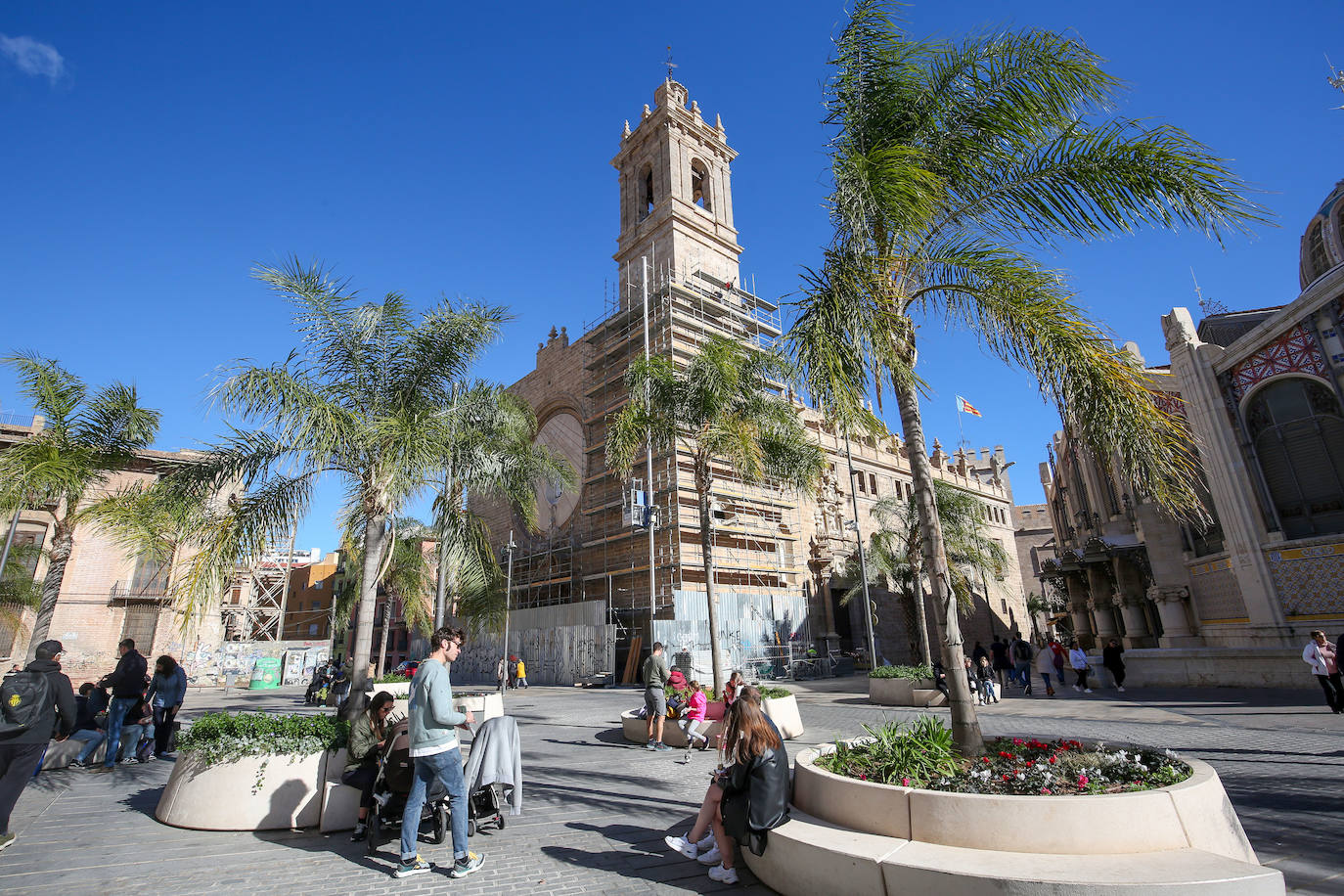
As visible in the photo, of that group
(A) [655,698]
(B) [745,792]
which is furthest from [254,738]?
(A) [655,698]

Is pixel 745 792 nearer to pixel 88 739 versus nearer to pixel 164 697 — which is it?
pixel 164 697

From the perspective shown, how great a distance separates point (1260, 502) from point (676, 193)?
24.9 meters

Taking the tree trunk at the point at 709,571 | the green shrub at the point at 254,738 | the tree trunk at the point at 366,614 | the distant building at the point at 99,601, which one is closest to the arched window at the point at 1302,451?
the tree trunk at the point at 709,571

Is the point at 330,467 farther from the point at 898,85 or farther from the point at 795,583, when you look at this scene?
the point at 795,583

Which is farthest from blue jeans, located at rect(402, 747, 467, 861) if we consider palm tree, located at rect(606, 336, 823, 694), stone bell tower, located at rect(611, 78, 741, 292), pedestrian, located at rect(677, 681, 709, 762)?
stone bell tower, located at rect(611, 78, 741, 292)

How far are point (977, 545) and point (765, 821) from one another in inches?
873

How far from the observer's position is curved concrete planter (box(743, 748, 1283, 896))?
2918mm

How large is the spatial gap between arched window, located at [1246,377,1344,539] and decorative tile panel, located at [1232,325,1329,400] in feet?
0.83

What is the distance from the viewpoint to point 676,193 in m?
30.8

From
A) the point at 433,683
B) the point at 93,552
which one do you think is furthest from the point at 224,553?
the point at 93,552

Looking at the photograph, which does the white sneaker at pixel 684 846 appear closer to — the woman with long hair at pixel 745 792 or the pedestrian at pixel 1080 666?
the woman with long hair at pixel 745 792

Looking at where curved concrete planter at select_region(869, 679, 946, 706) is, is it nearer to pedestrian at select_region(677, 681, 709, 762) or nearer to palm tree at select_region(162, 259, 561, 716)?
pedestrian at select_region(677, 681, 709, 762)

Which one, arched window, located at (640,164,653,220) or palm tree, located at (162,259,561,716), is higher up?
arched window, located at (640,164,653,220)

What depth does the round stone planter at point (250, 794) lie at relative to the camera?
538 centimetres
